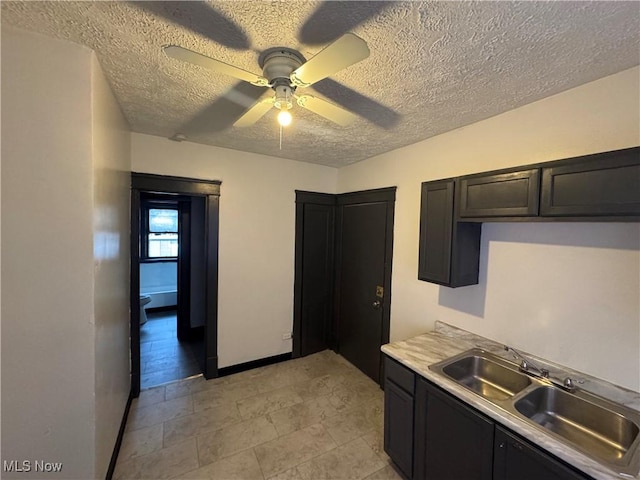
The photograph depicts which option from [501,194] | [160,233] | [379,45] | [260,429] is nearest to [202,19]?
[379,45]

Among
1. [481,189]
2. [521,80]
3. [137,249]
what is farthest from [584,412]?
[137,249]

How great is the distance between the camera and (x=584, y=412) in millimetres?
1450

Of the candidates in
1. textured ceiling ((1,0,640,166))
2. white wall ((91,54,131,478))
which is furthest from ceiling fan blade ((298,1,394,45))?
white wall ((91,54,131,478))

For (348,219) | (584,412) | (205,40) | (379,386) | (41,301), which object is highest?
(205,40)

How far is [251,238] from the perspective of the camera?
3217mm

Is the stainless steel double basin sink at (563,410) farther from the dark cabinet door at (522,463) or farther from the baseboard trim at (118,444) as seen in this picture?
the baseboard trim at (118,444)

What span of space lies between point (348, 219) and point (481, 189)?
188 cm

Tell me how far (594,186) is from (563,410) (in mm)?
1224

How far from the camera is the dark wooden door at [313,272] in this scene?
3.54m

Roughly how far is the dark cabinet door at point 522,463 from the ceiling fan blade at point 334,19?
1.95 metres

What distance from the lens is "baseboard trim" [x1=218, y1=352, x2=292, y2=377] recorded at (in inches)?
123

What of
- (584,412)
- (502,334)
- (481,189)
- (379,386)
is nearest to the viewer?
(584,412)

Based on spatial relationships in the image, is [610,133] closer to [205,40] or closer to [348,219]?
[205,40]

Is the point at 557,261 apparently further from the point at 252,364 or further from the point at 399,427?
the point at 252,364
